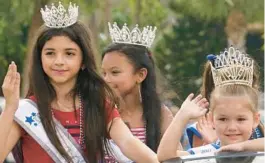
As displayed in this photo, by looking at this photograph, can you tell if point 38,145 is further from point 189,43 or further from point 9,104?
point 189,43

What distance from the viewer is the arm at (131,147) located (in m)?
5.29

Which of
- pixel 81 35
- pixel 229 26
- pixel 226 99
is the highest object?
pixel 229 26

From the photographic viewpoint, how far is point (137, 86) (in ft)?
22.3

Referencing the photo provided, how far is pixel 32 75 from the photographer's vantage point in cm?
564

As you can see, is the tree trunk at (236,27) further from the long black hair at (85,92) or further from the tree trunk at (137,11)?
the long black hair at (85,92)

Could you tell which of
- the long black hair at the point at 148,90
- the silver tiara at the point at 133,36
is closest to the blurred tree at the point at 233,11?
the silver tiara at the point at 133,36

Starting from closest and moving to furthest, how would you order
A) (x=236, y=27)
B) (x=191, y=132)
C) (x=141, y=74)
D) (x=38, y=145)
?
(x=38, y=145) → (x=191, y=132) → (x=141, y=74) → (x=236, y=27)

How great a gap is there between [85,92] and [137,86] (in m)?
1.21

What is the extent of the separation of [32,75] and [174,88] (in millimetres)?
1563

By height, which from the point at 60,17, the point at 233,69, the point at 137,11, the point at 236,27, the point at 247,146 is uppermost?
the point at 236,27

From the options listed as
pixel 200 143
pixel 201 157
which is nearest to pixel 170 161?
pixel 201 157

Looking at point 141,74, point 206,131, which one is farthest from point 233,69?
point 141,74

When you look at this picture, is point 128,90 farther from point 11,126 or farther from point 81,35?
point 11,126

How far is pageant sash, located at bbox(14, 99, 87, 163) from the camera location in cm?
538
